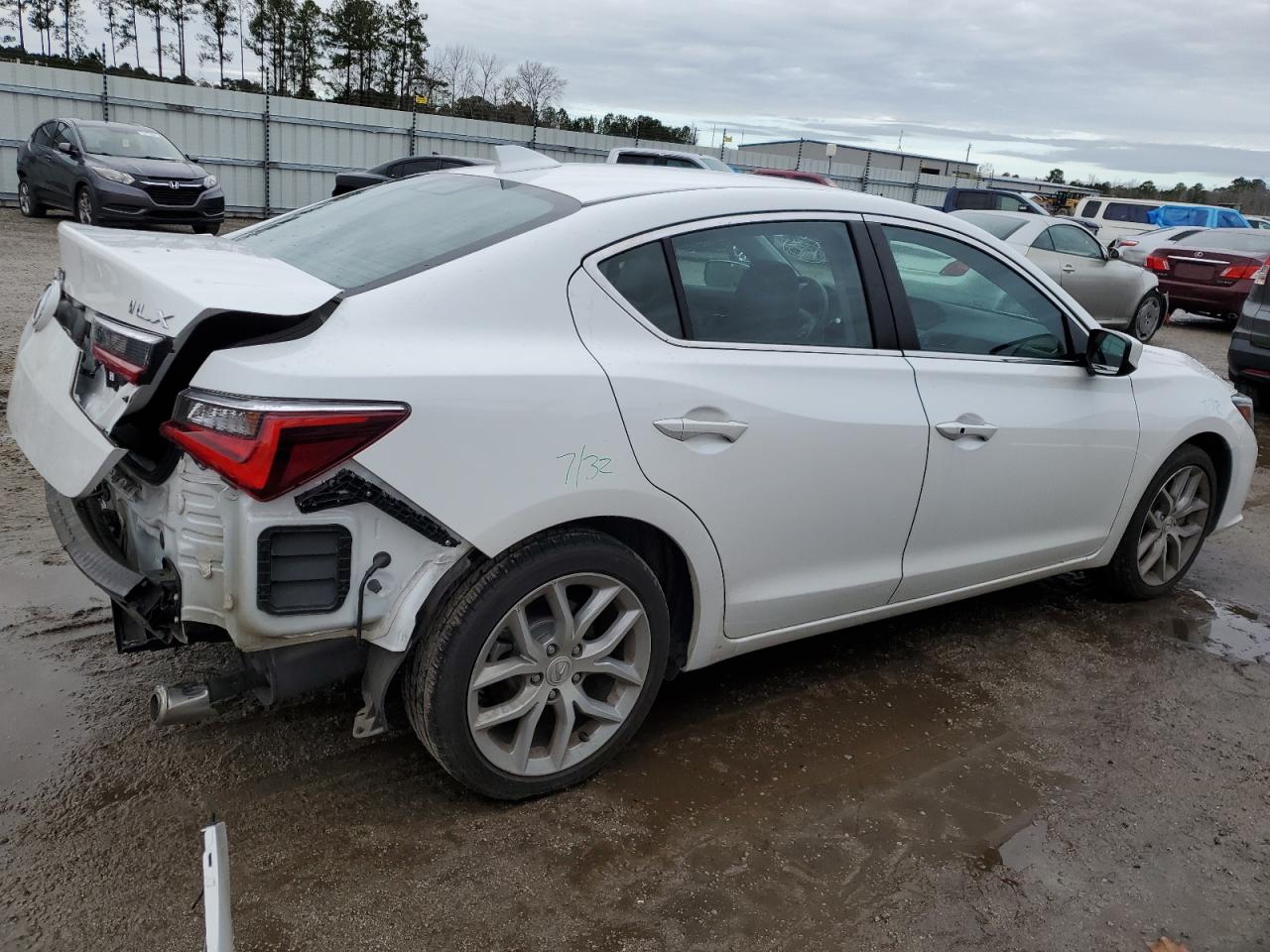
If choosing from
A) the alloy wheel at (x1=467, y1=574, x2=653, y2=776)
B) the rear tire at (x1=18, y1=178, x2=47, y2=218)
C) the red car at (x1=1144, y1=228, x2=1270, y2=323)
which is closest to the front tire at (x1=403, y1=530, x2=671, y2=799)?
the alloy wheel at (x1=467, y1=574, x2=653, y2=776)

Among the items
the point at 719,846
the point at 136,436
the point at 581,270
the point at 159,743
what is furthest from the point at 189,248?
the point at 719,846

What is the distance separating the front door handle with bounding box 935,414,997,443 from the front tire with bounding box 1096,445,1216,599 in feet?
4.28

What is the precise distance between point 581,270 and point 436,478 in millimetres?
714

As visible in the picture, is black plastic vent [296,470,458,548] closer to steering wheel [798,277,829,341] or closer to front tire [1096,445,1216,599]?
steering wheel [798,277,829,341]

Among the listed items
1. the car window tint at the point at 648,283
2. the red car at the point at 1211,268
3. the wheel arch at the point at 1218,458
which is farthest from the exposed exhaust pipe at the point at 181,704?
the red car at the point at 1211,268

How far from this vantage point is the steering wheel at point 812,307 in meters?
3.15

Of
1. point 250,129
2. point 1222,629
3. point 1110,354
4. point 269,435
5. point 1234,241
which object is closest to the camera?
point 269,435

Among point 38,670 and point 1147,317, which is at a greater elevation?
Result: point 1147,317

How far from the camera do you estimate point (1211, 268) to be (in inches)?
588

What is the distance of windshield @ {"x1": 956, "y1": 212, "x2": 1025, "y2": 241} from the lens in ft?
40.2

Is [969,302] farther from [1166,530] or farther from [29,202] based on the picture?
[29,202]

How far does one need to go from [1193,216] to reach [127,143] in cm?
2413

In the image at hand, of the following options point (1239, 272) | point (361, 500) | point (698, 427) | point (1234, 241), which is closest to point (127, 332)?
point (361, 500)

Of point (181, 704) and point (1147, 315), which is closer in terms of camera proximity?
point (181, 704)
